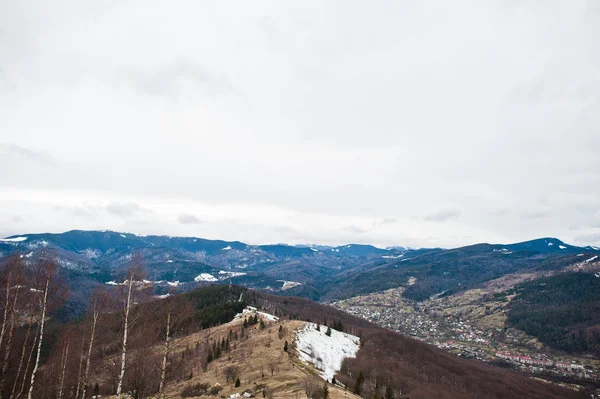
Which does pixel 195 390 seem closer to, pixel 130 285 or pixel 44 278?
pixel 44 278

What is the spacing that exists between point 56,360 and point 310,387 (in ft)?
151

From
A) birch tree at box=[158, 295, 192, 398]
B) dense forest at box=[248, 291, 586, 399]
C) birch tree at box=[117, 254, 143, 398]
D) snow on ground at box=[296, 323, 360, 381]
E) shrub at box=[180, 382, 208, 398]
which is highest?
birch tree at box=[117, 254, 143, 398]

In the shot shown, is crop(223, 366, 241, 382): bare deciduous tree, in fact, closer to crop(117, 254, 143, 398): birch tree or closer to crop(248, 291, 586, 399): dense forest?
crop(248, 291, 586, 399): dense forest

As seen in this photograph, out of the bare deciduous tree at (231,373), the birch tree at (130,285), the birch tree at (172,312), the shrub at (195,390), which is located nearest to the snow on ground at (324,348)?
the bare deciduous tree at (231,373)

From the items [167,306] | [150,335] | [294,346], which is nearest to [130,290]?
[167,306]

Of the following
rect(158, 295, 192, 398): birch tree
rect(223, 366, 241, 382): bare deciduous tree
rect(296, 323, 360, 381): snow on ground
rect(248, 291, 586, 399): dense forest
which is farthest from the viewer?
rect(248, 291, 586, 399): dense forest

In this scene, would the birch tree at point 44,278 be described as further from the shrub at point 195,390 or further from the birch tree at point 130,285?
the shrub at point 195,390

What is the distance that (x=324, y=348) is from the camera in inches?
4611

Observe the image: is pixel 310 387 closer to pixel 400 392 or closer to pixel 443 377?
pixel 400 392

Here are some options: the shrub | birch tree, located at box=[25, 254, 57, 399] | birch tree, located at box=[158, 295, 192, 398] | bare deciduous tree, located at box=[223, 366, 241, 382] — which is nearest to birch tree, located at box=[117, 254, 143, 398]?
birch tree, located at box=[158, 295, 192, 398]

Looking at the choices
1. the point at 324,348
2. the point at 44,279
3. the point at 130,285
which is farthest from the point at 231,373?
the point at 44,279

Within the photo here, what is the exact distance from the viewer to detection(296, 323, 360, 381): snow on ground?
9781 cm

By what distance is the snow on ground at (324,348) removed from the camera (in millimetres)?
97812

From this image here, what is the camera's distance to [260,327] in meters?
140
